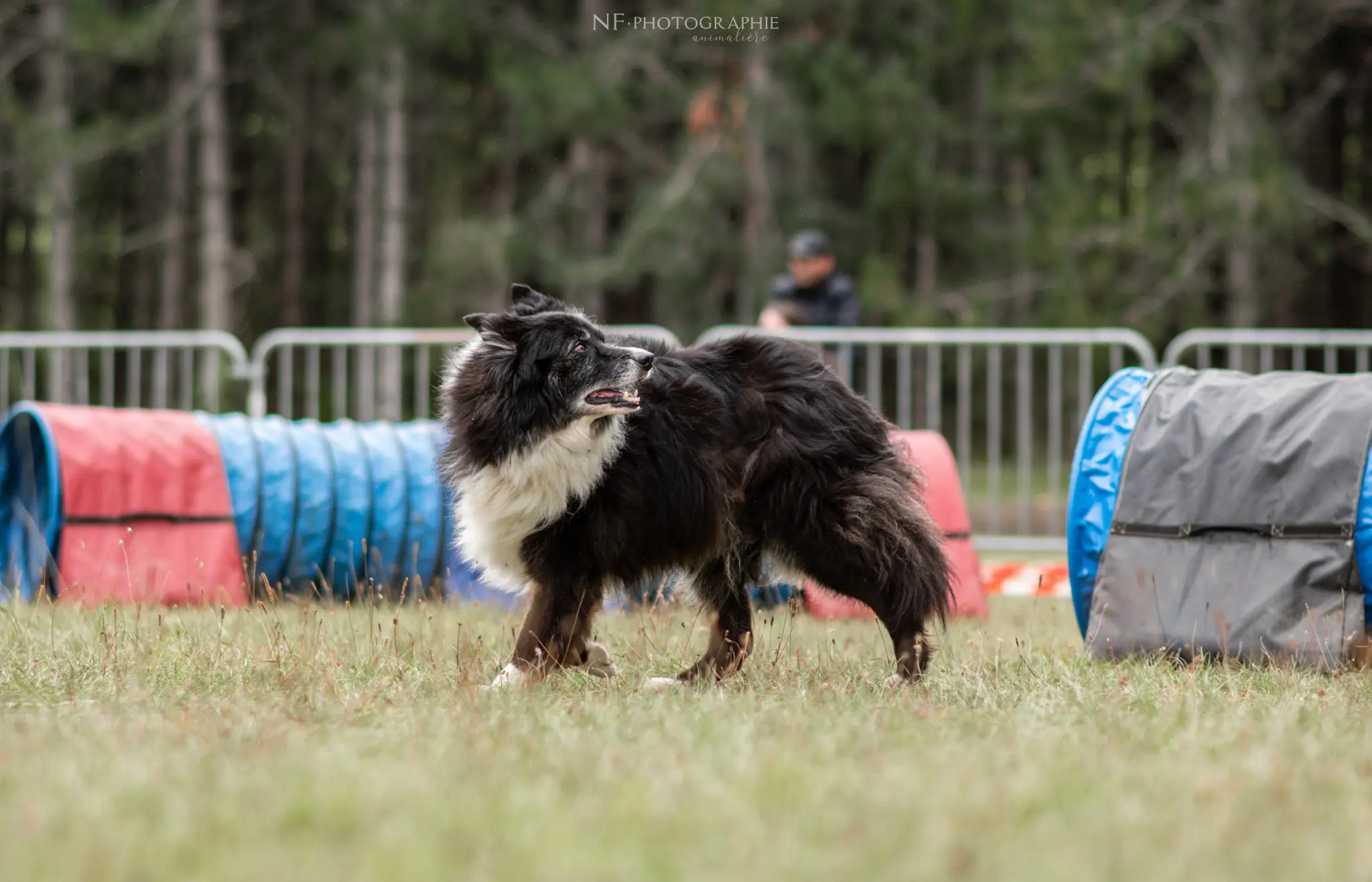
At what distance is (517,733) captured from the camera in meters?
3.71

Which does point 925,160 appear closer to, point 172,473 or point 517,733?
point 172,473

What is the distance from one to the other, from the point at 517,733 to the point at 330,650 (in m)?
1.60

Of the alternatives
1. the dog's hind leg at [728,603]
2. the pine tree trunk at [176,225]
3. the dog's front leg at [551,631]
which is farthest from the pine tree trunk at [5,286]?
the dog's front leg at [551,631]

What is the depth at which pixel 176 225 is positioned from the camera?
24.2 m

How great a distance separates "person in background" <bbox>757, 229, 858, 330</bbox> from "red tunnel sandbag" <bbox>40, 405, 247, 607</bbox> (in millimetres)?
4756

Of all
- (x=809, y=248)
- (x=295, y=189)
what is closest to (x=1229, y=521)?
(x=809, y=248)

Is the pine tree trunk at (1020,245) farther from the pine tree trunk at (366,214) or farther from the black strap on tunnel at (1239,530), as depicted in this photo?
the black strap on tunnel at (1239,530)

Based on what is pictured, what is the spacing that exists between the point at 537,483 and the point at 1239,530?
110 inches

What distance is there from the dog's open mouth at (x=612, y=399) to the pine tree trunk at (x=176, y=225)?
2104cm

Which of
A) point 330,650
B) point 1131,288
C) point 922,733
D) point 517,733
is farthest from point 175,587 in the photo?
point 1131,288

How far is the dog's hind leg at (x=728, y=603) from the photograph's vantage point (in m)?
5.30

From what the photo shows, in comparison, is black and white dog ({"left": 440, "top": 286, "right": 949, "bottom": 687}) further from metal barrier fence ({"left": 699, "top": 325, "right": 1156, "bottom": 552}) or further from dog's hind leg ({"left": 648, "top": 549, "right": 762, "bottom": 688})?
metal barrier fence ({"left": 699, "top": 325, "right": 1156, "bottom": 552})

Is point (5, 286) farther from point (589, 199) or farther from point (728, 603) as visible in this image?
point (728, 603)

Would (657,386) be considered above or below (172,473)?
above
